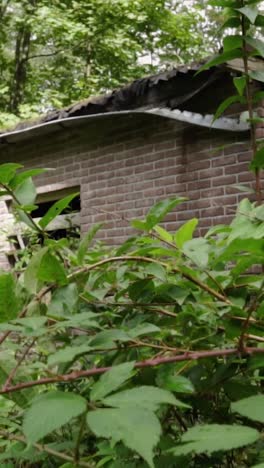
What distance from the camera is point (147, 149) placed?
242 inches

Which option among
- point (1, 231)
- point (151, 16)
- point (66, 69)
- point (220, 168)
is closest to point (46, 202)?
point (1, 231)

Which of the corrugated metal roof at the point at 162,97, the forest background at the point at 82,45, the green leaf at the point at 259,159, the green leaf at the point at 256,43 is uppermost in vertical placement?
the forest background at the point at 82,45

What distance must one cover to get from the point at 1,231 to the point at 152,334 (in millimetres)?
6573

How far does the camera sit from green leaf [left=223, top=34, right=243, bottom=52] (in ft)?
5.25

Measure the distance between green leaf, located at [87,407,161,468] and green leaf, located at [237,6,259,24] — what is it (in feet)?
3.88

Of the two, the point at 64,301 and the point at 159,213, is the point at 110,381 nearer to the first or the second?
the point at 64,301

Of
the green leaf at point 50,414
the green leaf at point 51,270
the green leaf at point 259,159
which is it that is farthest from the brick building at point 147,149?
the green leaf at point 50,414

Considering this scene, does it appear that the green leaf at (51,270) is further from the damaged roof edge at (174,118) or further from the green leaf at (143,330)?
the damaged roof edge at (174,118)

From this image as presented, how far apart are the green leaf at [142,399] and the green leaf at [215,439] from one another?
5cm

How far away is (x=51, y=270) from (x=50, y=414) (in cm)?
41

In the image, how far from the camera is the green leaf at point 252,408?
73 centimetres

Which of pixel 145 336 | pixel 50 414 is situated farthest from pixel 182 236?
pixel 50 414

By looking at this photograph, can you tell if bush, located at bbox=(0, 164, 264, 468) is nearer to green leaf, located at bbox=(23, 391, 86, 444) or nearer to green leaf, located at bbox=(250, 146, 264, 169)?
green leaf, located at bbox=(23, 391, 86, 444)

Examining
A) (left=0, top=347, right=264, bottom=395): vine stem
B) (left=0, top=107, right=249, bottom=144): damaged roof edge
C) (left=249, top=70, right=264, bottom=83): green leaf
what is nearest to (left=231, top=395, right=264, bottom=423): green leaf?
(left=0, top=347, right=264, bottom=395): vine stem
